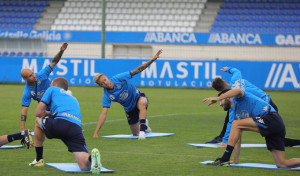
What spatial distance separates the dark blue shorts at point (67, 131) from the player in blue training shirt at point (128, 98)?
142 inches

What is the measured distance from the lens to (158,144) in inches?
447

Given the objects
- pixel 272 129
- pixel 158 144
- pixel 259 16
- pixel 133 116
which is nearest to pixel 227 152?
pixel 272 129

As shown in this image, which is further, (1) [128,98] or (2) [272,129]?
(1) [128,98]

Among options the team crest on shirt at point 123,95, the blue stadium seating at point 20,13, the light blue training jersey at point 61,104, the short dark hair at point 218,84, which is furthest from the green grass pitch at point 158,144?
the blue stadium seating at point 20,13

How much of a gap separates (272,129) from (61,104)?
324 cm

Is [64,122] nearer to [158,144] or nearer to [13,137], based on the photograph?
[13,137]

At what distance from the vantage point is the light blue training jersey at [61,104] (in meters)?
8.14

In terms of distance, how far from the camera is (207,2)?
42.7 metres

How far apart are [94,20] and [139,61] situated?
12903 millimetres

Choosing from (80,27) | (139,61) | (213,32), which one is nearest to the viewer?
(139,61)

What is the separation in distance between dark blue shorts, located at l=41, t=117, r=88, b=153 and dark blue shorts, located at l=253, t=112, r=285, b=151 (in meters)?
2.71

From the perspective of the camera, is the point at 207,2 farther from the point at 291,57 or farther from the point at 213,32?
the point at 291,57

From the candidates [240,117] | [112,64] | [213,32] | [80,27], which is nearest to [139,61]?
[112,64]

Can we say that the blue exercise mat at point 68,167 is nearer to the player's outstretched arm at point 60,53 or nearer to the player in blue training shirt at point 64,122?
the player in blue training shirt at point 64,122
